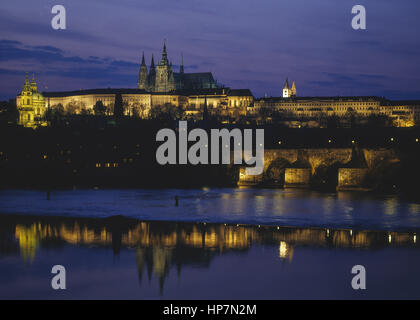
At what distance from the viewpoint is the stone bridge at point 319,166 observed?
52875 millimetres

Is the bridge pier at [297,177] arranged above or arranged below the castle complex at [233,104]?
below

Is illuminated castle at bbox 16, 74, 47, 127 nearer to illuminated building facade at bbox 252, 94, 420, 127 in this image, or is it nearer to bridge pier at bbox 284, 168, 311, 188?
illuminated building facade at bbox 252, 94, 420, 127

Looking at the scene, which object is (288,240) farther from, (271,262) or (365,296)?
(365,296)

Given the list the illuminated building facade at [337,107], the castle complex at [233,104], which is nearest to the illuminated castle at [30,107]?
the castle complex at [233,104]

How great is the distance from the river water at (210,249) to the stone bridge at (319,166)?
31.0 ft

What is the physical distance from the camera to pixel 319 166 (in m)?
57.0

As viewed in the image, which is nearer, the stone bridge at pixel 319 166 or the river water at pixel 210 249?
the river water at pixel 210 249

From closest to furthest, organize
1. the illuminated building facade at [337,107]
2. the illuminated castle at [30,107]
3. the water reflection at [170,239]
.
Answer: the water reflection at [170,239] → the illuminated castle at [30,107] → the illuminated building facade at [337,107]

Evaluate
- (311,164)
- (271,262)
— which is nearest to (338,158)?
(311,164)

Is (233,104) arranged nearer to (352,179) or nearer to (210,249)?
(352,179)

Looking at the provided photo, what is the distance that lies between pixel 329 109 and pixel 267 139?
9991cm

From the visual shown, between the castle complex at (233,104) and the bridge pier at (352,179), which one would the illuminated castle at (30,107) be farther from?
the bridge pier at (352,179)

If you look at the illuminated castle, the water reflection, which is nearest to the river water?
the water reflection

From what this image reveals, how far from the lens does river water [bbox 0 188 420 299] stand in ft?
67.7
